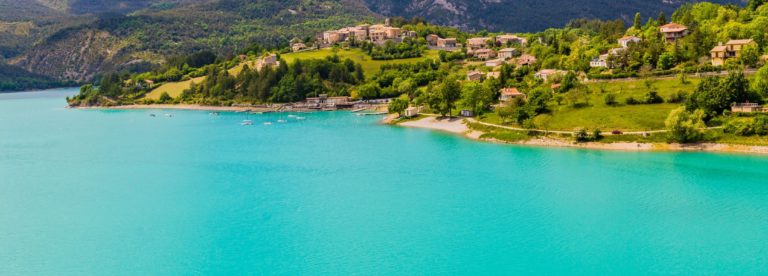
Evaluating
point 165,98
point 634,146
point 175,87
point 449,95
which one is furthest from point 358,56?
point 634,146

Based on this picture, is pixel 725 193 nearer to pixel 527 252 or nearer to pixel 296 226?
pixel 527 252

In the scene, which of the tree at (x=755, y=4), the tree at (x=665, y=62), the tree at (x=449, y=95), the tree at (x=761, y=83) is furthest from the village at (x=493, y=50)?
the tree at (x=755, y=4)

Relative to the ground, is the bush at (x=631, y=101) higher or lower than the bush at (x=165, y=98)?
higher

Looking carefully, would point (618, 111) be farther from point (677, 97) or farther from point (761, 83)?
point (761, 83)

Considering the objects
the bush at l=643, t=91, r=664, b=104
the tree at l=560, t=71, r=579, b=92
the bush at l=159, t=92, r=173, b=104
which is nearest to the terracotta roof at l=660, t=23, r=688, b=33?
the tree at l=560, t=71, r=579, b=92

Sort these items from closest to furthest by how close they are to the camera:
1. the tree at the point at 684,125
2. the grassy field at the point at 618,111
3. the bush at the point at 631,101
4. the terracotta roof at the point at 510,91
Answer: the tree at the point at 684,125, the grassy field at the point at 618,111, the bush at the point at 631,101, the terracotta roof at the point at 510,91

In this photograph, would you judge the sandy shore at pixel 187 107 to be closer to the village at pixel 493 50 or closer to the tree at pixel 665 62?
the village at pixel 493 50
